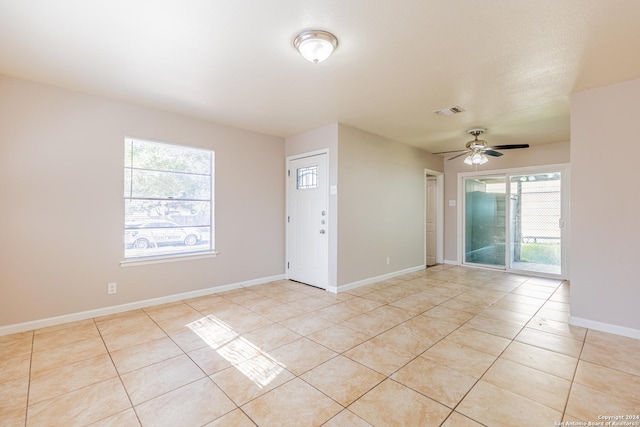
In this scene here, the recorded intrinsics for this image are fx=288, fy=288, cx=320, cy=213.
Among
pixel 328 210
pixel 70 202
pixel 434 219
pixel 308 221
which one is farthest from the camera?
pixel 434 219

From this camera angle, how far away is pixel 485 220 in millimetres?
6312

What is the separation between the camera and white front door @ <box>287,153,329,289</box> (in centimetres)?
452

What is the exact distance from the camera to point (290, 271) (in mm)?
5164

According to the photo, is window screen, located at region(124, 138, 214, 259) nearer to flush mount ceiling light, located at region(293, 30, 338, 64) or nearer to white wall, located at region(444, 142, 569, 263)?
flush mount ceiling light, located at region(293, 30, 338, 64)

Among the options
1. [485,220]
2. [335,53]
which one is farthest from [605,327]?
[335,53]

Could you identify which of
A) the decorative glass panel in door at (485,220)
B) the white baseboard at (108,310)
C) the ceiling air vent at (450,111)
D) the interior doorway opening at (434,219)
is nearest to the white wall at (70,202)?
the white baseboard at (108,310)

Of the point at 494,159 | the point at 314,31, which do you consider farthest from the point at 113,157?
the point at 494,159

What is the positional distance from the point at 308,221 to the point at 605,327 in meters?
3.78

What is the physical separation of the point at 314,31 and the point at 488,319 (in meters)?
3.44

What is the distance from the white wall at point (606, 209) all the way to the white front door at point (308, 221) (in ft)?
9.92

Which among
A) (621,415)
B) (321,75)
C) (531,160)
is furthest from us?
(531,160)

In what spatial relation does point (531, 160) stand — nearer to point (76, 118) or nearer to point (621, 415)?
point (621, 415)

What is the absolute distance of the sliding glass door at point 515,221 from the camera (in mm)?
5453

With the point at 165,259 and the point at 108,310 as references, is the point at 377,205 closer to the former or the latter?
the point at 165,259
